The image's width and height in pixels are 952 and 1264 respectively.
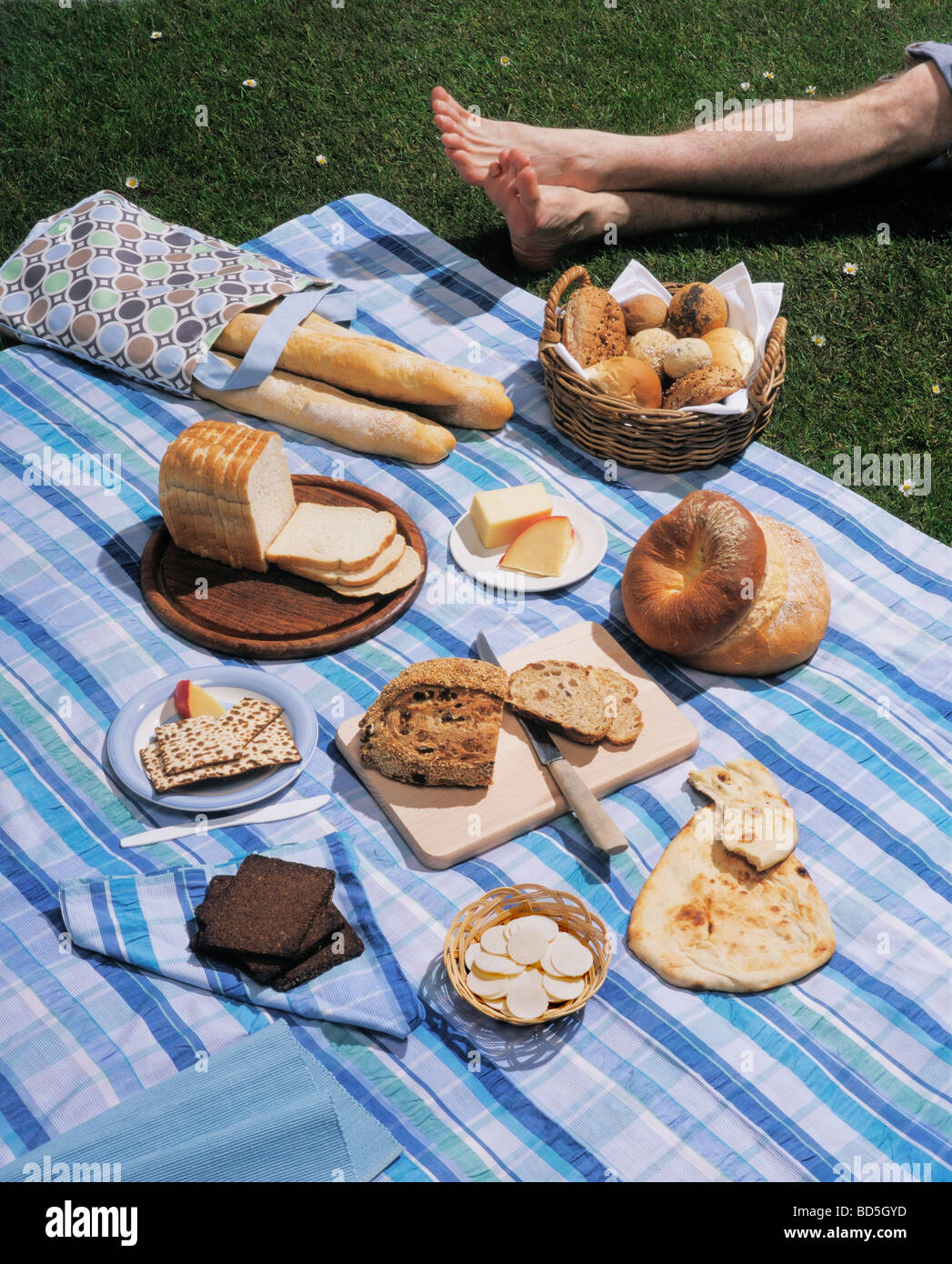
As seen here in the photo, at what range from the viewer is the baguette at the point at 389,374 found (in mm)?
3455

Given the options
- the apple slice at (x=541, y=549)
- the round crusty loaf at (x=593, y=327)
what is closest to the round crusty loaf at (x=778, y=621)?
the apple slice at (x=541, y=549)

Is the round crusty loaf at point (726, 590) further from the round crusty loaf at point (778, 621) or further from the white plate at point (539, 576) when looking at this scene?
the white plate at point (539, 576)

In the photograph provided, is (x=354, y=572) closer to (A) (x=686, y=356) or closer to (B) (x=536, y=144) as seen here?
(A) (x=686, y=356)

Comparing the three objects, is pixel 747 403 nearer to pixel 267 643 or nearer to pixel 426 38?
pixel 267 643

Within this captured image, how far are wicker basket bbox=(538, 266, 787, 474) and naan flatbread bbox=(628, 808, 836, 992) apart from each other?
1427mm

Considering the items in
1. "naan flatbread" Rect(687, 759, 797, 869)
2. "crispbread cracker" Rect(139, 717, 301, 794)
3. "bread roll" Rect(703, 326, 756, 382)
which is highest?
"bread roll" Rect(703, 326, 756, 382)

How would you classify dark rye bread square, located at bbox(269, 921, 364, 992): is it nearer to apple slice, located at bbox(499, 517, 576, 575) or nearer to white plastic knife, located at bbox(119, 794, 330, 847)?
white plastic knife, located at bbox(119, 794, 330, 847)

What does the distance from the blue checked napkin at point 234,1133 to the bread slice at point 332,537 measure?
4.39 ft

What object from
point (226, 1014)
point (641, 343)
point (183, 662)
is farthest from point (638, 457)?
point (226, 1014)

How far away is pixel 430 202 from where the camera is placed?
4957mm

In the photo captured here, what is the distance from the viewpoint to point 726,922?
221 centimetres

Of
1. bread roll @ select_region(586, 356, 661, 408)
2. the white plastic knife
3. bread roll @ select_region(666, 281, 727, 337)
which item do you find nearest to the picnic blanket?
the white plastic knife

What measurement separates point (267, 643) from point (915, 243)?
369 cm

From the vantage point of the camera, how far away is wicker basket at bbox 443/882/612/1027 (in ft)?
6.70
